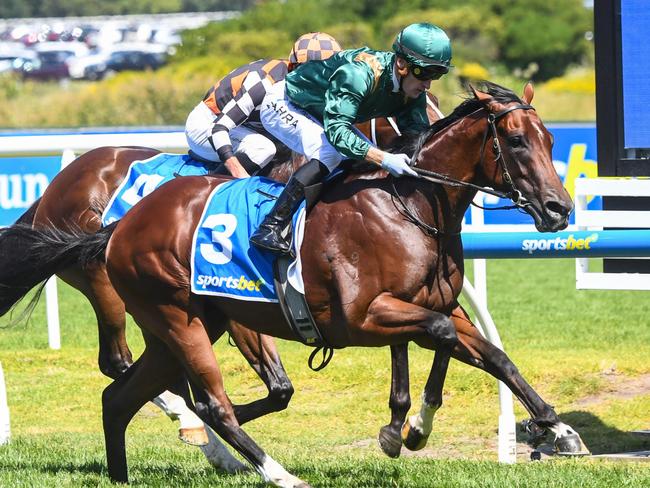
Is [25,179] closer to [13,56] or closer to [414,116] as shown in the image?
[414,116]

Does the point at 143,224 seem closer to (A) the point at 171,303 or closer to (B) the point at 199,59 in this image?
(A) the point at 171,303

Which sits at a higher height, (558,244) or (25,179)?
(558,244)

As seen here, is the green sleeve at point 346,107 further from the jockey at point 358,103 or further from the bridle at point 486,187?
the bridle at point 486,187

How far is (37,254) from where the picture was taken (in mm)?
6027

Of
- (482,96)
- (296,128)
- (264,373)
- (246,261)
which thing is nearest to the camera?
(482,96)

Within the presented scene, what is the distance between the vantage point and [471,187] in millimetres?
5047

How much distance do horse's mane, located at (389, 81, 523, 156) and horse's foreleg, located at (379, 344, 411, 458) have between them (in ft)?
3.40

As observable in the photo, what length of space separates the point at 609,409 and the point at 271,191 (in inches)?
115

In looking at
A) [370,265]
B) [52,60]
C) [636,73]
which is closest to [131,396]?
[370,265]

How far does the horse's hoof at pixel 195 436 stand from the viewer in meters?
5.85

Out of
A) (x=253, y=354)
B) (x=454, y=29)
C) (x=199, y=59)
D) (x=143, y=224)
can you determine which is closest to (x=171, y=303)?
(x=143, y=224)

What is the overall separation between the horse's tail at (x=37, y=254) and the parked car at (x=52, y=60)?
35145 mm

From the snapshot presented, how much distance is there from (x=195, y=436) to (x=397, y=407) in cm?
101

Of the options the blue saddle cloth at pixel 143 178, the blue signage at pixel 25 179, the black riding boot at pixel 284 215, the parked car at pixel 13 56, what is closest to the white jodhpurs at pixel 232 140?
the blue saddle cloth at pixel 143 178
